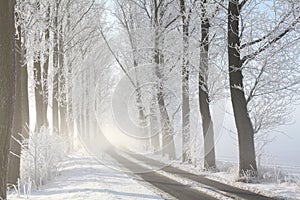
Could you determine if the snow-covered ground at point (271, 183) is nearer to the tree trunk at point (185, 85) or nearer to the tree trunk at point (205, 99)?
the tree trunk at point (205, 99)

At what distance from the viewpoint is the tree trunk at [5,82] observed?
6.28 meters

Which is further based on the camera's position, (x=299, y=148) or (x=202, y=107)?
(x=299, y=148)

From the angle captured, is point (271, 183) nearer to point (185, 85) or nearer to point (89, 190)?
point (89, 190)

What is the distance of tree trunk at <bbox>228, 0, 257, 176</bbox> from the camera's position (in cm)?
1177

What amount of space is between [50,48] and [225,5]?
30.9 feet

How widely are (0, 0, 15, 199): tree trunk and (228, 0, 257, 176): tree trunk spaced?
773 centimetres

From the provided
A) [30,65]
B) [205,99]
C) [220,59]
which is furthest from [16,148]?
[220,59]

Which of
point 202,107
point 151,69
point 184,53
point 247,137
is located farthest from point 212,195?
point 151,69

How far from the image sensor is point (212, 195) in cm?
888

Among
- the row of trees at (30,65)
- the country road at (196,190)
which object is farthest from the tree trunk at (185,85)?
the row of trees at (30,65)

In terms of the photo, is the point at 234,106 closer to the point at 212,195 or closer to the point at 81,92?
the point at 212,195

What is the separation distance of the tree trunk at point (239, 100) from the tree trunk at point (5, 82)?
7.73 meters

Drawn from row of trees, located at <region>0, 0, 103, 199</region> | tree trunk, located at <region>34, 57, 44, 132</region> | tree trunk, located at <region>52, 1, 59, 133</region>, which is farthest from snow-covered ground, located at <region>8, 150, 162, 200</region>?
tree trunk, located at <region>52, 1, 59, 133</region>

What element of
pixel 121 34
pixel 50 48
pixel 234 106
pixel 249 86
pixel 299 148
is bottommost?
pixel 299 148
